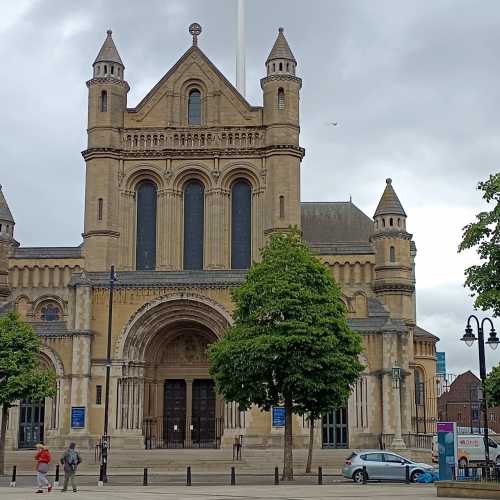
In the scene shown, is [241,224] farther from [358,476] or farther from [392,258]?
[358,476]

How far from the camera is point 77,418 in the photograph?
5038cm

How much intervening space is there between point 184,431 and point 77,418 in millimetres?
7577

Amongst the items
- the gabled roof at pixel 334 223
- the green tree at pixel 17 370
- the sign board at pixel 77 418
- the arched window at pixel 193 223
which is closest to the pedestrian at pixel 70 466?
the green tree at pixel 17 370

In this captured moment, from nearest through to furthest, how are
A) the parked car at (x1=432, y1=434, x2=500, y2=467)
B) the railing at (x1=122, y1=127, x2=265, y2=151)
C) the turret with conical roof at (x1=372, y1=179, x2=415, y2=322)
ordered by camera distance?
the parked car at (x1=432, y1=434, x2=500, y2=467)
the railing at (x1=122, y1=127, x2=265, y2=151)
the turret with conical roof at (x1=372, y1=179, x2=415, y2=322)

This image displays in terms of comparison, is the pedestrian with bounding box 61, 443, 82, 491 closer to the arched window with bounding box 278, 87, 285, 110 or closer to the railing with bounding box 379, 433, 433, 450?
the railing with bounding box 379, 433, 433, 450

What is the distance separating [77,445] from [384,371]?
58.1ft

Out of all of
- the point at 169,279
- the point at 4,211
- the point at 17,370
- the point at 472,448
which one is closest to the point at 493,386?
the point at 17,370

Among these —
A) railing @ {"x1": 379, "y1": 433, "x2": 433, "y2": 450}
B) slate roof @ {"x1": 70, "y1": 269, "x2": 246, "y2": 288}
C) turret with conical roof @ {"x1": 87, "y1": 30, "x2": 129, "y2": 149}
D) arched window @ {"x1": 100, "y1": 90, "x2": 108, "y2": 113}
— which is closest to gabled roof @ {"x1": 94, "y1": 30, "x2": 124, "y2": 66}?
turret with conical roof @ {"x1": 87, "y1": 30, "x2": 129, "y2": 149}

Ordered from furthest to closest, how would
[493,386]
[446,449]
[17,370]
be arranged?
1. [17,370]
2. [446,449]
3. [493,386]

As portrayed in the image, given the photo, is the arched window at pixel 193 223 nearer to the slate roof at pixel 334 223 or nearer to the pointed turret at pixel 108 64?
the pointed turret at pixel 108 64

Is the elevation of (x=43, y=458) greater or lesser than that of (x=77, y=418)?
lesser

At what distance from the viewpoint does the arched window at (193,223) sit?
191 feet

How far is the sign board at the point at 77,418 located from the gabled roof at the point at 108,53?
23.1 metres

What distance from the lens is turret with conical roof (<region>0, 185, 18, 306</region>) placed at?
60.3m
